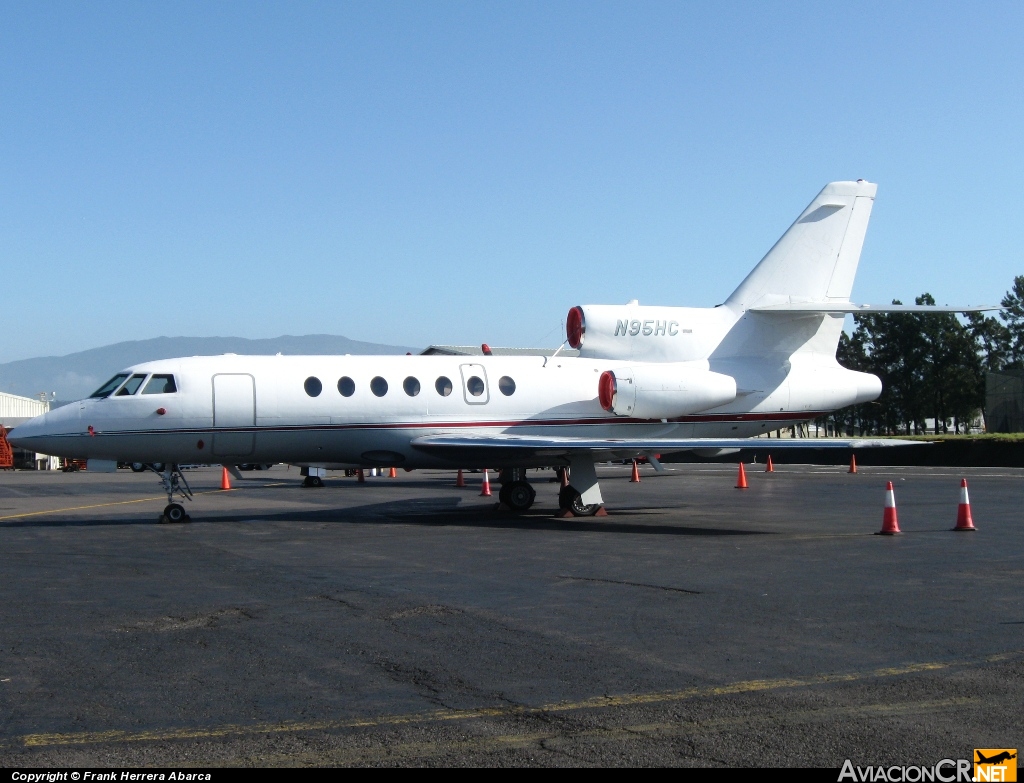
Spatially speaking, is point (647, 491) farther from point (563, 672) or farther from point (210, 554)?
point (563, 672)

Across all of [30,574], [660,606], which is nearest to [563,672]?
[660,606]

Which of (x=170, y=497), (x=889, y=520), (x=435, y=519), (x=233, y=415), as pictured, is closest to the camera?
(x=889, y=520)

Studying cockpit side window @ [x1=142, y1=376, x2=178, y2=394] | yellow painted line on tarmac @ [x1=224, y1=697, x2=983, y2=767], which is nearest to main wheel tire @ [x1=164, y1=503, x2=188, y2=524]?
cockpit side window @ [x1=142, y1=376, x2=178, y2=394]

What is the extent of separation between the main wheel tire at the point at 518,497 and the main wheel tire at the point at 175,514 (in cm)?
597

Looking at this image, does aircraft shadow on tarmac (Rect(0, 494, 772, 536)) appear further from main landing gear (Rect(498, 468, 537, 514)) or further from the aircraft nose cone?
the aircraft nose cone

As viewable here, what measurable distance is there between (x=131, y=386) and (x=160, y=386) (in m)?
0.51

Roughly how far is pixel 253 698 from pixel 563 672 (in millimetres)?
1969

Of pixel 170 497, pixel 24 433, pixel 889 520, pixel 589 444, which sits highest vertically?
pixel 24 433

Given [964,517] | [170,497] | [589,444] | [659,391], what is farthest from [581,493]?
[170,497]

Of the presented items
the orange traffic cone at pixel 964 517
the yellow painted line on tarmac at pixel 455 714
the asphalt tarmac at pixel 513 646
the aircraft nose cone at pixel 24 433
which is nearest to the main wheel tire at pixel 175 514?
the asphalt tarmac at pixel 513 646

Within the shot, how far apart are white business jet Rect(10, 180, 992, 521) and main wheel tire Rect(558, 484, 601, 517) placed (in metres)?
0.04

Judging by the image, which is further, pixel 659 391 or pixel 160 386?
pixel 659 391

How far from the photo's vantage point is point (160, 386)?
1812 centimetres

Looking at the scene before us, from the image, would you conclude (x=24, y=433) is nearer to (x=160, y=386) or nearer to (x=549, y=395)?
(x=160, y=386)
